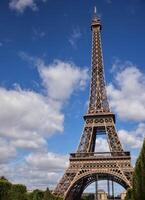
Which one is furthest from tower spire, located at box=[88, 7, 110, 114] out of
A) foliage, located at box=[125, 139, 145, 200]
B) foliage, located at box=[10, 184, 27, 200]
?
foliage, located at box=[125, 139, 145, 200]

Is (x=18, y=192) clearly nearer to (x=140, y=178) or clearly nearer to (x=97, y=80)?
(x=140, y=178)

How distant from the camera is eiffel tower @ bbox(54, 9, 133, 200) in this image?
85.7 meters

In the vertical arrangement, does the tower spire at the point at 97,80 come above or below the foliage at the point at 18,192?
above

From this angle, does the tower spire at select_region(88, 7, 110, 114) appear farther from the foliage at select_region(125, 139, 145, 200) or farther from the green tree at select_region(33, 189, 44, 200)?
the foliage at select_region(125, 139, 145, 200)

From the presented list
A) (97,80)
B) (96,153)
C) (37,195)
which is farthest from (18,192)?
(97,80)

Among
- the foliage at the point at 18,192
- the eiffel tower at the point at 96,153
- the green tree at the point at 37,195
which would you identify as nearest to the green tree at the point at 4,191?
the foliage at the point at 18,192

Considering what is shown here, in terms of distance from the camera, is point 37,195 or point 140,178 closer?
point 140,178

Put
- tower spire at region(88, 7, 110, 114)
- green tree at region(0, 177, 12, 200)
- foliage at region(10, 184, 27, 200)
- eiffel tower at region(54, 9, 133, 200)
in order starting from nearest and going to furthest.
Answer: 1. green tree at region(0, 177, 12, 200)
2. foliage at region(10, 184, 27, 200)
3. eiffel tower at region(54, 9, 133, 200)
4. tower spire at region(88, 7, 110, 114)

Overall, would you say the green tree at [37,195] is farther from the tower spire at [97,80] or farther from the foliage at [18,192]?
the tower spire at [97,80]

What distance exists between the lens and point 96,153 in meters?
90.1

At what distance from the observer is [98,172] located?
87125mm

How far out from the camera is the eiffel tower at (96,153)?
281 feet

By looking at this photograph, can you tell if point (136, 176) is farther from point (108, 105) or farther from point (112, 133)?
point (108, 105)

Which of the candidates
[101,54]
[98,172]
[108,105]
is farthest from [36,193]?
[101,54]
